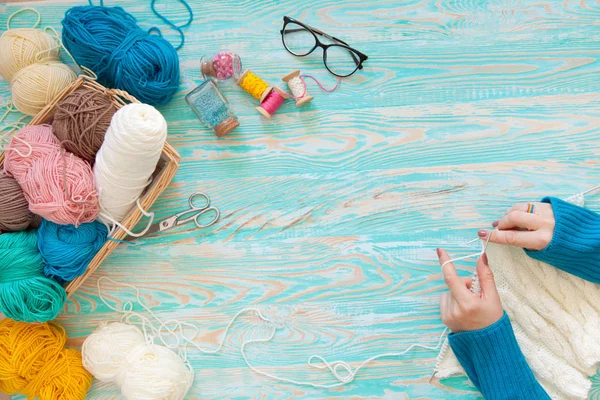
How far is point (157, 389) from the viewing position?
1.04 meters

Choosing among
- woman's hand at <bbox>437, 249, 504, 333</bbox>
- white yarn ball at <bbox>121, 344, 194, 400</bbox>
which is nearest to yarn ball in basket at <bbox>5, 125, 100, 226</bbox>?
white yarn ball at <bbox>121, 344, 194, 400</bbox>

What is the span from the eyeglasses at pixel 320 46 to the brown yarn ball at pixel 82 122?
419mm

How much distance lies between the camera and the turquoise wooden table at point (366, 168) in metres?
1.13

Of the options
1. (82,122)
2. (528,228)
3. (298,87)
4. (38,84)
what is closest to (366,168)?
(298,87)

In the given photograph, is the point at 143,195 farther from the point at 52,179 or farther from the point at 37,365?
the point at 37,365

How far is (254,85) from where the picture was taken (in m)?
1.10

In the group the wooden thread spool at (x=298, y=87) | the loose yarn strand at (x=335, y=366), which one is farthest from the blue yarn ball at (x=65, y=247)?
the wooden thread spool at (x=298, y=87)

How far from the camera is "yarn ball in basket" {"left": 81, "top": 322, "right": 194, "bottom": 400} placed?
1047 mm

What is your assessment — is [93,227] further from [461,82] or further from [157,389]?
[461,82]

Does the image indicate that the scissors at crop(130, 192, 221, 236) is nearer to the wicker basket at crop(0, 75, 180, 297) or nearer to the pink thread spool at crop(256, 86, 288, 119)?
the wicker basket at crop(0, 75, 180, 297)

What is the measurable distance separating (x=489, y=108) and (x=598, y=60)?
0.26 m

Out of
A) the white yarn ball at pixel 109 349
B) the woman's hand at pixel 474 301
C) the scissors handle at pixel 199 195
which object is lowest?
the white yarn ball at pixel 109 349

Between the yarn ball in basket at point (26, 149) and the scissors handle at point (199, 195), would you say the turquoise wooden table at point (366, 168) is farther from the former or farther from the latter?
the yarn ball in basket at point (26, 149)

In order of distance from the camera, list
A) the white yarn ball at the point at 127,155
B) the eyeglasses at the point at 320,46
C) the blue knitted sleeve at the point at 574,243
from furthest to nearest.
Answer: the eyeglasses at the point at 320,46, the blue knitted sleeve at the point at 574,243, the white yarn ball at the point at 127,155
